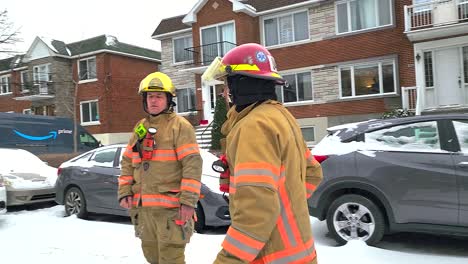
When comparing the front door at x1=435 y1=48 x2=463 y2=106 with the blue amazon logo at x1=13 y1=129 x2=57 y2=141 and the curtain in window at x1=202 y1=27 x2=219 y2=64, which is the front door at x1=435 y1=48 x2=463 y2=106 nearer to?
the curtain in window at x1=202 y1=27 x2=219 y2=64

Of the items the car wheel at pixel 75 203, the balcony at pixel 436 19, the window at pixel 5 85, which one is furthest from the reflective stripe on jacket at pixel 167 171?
the window at pixel 5 85

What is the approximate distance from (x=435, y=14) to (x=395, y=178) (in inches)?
531

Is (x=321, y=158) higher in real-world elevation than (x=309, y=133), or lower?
lower

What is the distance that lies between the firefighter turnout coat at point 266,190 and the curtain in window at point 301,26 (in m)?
18.9

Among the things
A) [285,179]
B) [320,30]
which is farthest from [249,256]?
[320,30]

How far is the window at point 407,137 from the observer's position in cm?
509

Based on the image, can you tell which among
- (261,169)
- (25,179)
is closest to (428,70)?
(25,179)

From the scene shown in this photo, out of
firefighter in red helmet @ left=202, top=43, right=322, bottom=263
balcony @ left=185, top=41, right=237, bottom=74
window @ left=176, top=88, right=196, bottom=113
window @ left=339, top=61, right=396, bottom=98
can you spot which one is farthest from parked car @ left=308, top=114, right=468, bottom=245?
window @ left=176, top=88, right=196, bottom=113

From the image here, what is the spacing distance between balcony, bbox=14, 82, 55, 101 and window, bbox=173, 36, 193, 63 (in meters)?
10.0

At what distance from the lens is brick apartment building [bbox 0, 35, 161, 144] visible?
90.2 ft

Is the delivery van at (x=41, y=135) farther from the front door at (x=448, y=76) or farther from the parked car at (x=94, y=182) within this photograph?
the front door at (x=448, y=76)

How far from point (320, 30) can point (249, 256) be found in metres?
18.9

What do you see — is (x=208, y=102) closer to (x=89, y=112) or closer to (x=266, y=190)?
→ (x=89, y=112)

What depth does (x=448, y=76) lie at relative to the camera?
16953 mm
